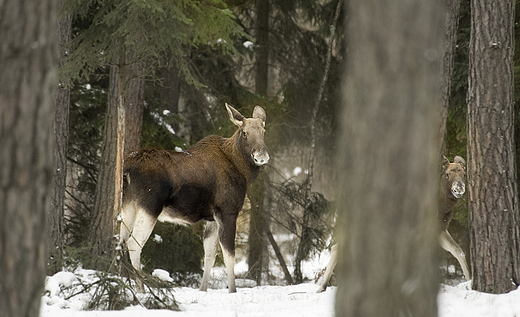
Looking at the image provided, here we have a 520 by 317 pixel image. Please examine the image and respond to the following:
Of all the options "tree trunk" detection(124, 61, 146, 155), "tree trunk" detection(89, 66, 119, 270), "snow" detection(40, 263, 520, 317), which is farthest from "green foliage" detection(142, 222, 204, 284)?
"snow" detection(40, 263, 520, 317)

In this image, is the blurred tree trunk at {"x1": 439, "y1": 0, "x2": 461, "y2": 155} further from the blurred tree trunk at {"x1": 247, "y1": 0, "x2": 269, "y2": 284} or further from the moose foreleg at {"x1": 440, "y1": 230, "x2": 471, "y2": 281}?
the blurred tree trunk at {"x1": 247, "y1": 0, "x2": 269, "y2": 284}

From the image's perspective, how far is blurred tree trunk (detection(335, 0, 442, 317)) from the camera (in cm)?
337

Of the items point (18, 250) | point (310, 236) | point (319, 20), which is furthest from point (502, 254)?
point (319, 20)

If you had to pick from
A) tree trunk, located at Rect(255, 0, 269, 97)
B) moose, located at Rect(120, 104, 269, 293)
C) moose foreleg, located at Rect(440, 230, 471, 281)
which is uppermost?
tree trunk, located at Rect(255, 0, 269, 97)

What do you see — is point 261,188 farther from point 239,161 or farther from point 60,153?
point 60,153

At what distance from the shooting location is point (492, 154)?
7.71 m

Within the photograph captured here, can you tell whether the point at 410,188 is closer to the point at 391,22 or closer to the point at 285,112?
the point at 391,22

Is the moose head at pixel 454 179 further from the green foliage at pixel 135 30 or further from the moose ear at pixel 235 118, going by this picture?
the green foliage at pixel 135 30

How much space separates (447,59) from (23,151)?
20.9ft

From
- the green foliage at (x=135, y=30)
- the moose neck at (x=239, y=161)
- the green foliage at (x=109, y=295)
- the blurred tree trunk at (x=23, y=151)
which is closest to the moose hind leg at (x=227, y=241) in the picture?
the moose neck at (x=239, y=161)

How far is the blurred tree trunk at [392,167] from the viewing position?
3.37 metres

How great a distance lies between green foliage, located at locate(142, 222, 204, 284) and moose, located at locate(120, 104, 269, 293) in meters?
3.44

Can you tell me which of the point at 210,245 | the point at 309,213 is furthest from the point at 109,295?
the point at 309,213

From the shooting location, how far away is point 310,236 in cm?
1472
